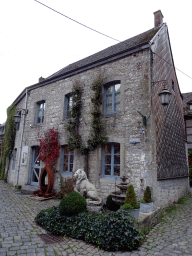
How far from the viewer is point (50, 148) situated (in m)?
9.19

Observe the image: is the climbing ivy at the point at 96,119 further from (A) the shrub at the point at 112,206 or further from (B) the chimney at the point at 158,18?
(B) the chimney at the point at 158,18

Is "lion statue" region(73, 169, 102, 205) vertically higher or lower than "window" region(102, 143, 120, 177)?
lower

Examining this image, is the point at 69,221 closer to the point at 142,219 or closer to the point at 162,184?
the point at 142,219

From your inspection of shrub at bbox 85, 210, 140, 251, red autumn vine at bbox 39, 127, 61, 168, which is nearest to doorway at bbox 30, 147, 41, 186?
red autumn vine at bbox 39, 127, 61, 168

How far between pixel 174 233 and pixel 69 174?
16.3 ft

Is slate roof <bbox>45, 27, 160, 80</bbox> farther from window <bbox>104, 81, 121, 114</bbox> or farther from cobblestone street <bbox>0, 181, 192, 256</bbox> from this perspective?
cobblestone street <bbox>0, 181, 192, 256</bbox>

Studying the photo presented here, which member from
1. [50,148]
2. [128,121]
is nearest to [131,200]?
[128,121]

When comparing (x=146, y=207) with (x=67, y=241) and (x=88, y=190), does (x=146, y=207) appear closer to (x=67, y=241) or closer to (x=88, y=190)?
(x=88, y=190)

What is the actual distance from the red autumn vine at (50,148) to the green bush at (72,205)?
4.29 meters

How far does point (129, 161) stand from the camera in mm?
6621

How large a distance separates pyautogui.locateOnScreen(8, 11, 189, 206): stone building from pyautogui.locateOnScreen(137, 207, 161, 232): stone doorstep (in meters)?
0.82

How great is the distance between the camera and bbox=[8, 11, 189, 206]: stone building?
6.51 metres

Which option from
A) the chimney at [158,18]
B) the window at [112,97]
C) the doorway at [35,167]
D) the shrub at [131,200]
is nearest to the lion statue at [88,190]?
the shrub at [131,200]

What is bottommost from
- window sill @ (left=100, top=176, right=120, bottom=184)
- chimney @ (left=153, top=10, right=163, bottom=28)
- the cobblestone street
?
the cobblestone street
